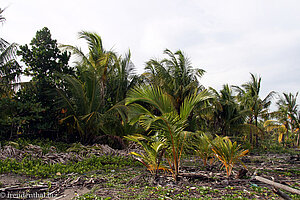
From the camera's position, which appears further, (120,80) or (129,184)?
(120,80)

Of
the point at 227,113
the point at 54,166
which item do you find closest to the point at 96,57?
the point at 54,166

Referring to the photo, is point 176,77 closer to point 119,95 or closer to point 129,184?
point 119,95

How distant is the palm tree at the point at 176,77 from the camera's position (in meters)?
11.4

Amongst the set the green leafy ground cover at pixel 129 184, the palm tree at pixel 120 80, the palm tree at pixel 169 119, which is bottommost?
the green leafy ground cover at pixel 129 184

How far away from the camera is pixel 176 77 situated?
11.9 meters

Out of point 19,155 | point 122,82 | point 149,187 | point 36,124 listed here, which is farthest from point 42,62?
point 149,187

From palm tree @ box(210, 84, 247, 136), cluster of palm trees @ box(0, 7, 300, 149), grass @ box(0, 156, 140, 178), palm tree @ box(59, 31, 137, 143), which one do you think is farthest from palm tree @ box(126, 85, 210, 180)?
palm tree @ box(210, 84, 247, 136)

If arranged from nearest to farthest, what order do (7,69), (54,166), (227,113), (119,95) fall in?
1. (54,166)
2. (7,69)
3. (119,95)
4. (227,113)

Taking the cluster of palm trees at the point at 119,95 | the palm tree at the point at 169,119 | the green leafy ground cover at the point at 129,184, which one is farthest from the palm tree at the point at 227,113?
the palm tree at the point at 169,119

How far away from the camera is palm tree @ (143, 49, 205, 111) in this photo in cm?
1137

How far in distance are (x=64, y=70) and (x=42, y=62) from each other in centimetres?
97

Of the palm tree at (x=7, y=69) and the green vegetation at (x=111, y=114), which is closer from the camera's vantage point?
the green vegetation at (x=111, y=114)

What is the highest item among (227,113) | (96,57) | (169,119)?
(96,57)

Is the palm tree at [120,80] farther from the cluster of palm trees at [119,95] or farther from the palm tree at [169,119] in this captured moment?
the palm tree at [169,119]
